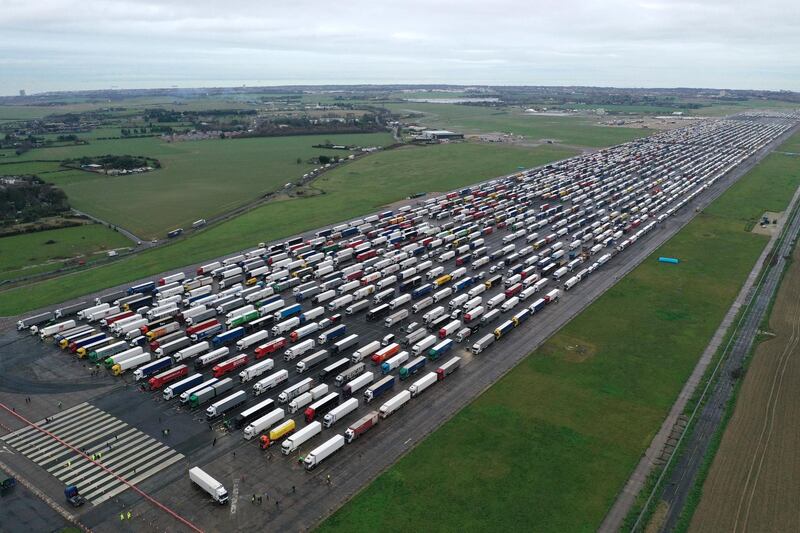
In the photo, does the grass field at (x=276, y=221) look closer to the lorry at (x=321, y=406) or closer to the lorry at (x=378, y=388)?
the lorry at (x=321, y=406)

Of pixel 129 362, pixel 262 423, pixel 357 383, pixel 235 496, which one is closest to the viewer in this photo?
pixel 235 496

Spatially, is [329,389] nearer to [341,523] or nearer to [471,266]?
[341,523]

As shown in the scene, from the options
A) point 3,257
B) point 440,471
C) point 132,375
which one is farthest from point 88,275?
point 440,471

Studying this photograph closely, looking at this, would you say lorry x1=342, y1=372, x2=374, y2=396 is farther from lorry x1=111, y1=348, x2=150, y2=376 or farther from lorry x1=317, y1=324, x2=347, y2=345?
lorry x1=111, y1=348, x2=150, y2=376

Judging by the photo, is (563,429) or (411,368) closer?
(563,429)

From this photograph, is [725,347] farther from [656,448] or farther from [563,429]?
[563,429]

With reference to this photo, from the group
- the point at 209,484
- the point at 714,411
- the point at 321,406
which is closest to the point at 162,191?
the point at 321,406
